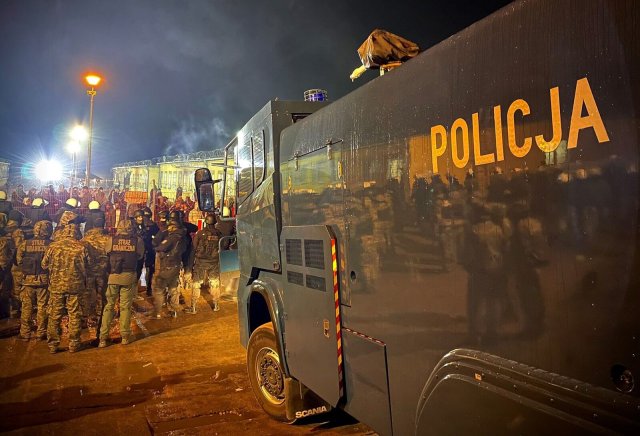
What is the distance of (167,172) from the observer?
47000mm

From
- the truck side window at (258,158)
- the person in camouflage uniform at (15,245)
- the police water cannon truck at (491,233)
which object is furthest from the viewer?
the person in camouflage uniform at (15,245)

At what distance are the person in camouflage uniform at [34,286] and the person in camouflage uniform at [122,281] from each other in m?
1.12

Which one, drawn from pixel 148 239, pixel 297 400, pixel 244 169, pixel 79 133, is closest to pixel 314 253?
pixel 297 400

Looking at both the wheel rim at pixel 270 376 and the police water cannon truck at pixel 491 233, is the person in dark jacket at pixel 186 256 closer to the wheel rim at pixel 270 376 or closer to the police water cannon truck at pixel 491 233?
the wheel rim at pixel 270 376

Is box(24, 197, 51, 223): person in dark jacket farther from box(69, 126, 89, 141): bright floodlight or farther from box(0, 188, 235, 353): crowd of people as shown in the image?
box(69, 126, 89, 141): bright floodlight

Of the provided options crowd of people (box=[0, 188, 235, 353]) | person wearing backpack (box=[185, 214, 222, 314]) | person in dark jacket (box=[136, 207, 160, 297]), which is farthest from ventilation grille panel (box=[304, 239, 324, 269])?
person in dark jacket (box=[136, 207, 160, 297])

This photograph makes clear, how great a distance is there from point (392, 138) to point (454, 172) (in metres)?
0.51

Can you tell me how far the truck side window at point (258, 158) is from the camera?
398cm

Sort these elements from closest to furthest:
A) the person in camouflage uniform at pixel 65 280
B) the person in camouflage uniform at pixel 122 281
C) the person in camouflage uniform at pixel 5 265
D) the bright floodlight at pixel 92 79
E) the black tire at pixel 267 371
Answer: the black tire at pixel 267 371 < the person in camouflage uniform at pixel 65 280 < the person in camouflage uniform at pixel 122 281 < the person in camouflage uniform at pixel 5 265 < the bright floodlight at pixel 92 79

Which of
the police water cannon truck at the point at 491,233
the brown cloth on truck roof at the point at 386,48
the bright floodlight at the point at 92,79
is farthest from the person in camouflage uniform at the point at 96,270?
the bright floodlight at the point at 92,79

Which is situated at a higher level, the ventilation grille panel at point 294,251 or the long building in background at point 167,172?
the long building in background at point 167,172

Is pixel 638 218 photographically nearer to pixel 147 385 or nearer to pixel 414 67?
pixel 414 67

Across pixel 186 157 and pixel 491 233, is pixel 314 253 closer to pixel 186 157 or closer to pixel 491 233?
pixel 491 233

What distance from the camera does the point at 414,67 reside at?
6.84 ft
